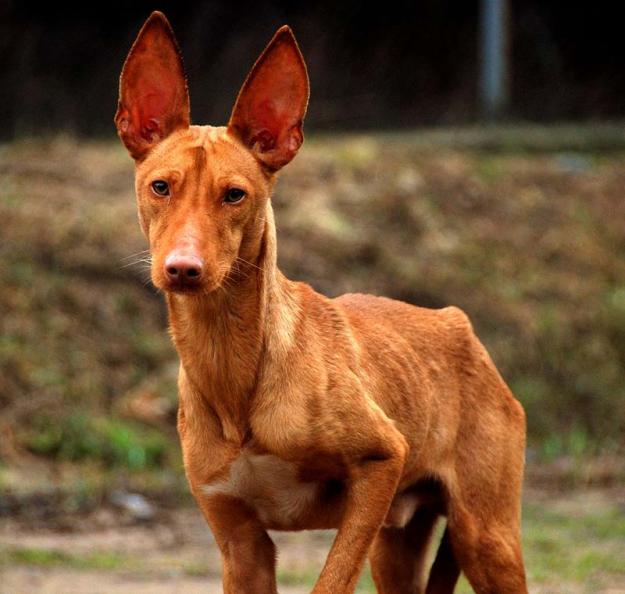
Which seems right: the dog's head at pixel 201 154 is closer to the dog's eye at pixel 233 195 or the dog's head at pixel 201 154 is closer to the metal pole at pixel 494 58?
the dog's eye at pixel 233 195

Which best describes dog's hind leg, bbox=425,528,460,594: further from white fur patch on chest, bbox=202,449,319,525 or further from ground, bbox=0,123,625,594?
ground, bbox=0,123,625,594

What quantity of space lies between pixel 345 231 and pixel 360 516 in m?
7.22

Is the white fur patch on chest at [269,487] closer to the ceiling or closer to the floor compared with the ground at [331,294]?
closer to the ceiling

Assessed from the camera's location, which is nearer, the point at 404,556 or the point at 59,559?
the point at 404,556

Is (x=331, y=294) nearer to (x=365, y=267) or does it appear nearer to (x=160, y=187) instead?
(x=365, y=267)

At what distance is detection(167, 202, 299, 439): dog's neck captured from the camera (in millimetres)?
4965

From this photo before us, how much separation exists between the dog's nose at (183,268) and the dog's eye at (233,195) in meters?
0.30

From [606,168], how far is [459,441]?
7.96m

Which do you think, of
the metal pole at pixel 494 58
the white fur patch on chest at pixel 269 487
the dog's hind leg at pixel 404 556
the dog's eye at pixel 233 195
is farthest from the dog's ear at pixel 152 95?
the metal pole at pixel 494 58

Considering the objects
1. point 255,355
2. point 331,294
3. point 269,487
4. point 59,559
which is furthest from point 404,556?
point 331,294

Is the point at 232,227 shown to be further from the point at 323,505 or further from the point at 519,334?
the point at 519,334

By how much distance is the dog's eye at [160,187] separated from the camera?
4.66 meters

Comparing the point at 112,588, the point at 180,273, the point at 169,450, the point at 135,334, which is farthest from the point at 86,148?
the point at 180,273

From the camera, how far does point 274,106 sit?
4.94m
